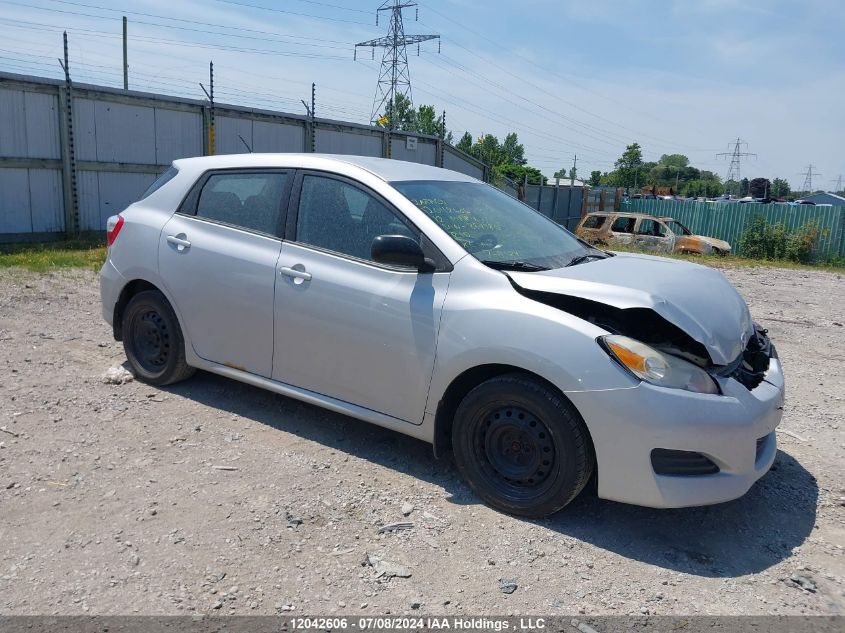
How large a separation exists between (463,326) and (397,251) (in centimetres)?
52

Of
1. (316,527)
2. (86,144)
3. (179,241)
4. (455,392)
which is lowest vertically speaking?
(316,527)

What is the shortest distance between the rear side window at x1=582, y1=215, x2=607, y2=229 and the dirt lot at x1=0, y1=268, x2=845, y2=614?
16.1 m

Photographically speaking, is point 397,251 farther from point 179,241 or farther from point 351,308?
point 179,241

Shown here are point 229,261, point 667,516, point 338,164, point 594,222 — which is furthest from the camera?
point 594,222

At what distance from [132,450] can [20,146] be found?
10971 mm

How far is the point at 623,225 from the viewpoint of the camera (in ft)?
66.8

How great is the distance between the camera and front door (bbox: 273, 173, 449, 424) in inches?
151

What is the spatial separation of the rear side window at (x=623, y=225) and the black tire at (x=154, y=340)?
16.9 metres

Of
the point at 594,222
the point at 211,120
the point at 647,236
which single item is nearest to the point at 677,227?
the point at 647,236

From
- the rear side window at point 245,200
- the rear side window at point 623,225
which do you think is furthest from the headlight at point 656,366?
the rear side window at point 623,225

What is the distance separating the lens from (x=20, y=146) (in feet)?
42.4

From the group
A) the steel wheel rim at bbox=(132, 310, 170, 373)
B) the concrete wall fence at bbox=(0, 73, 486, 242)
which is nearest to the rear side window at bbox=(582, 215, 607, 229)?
the concrete wall fence at bbox=(0, 73, 486, 242)

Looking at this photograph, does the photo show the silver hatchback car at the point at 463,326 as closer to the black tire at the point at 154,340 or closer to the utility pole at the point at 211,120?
the black tire at the point at 154,340

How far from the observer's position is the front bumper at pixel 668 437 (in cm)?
324
